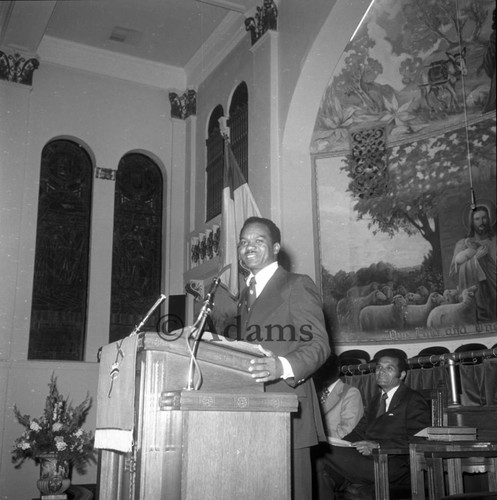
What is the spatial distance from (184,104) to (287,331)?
31.0 feet

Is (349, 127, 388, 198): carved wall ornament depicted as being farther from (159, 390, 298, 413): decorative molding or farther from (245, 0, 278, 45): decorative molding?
(159, 390, 298, 413): decorative molding

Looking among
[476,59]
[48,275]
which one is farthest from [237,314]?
[48,275]

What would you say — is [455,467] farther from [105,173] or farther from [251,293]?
[105,173]

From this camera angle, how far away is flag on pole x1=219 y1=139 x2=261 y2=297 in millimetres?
7477

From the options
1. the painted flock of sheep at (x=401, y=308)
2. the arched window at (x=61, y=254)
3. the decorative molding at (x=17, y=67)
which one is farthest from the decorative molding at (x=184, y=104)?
the painted flock of sheep at (x=401, y=308)

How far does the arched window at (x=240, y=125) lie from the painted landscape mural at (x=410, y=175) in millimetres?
1290

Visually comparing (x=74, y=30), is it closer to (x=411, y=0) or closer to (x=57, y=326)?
(x=57, y=326)

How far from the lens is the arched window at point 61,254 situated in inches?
404

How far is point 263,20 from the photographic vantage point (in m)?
8.78

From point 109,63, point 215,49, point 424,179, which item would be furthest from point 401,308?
point 109,63

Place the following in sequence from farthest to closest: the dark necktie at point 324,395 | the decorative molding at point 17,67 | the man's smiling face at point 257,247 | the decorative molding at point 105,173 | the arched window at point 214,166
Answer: the decorative molding at point 105,173
the arched window at point 214,166
the decorative molding at point 17,67
the dark necktie at point 324,395
the man's smiling face at point 257,247

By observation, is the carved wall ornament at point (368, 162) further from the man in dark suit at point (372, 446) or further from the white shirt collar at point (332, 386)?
the man in dark suit at point (372, 446)

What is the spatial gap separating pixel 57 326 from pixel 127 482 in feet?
27.0

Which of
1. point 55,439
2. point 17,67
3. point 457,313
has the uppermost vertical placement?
point 17,67
